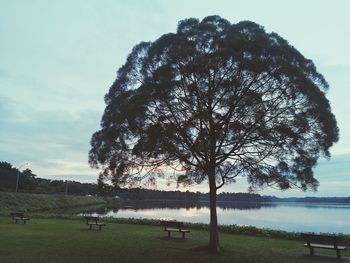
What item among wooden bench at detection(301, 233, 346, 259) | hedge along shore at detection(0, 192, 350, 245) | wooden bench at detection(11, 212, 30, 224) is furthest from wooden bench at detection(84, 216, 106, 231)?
wooden bench at detection(301, 233, 346, 259)

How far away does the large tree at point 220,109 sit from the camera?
13703 mm

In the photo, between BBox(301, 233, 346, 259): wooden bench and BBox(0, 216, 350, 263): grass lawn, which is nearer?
BBox(0, 216, 350, 263): grass lawn

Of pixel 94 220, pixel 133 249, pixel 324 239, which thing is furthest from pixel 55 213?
→ pixel 324 239

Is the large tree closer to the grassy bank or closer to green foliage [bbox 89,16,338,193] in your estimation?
green foliage [bbox 89,16,338,193]

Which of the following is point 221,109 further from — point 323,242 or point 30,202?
point 30,202

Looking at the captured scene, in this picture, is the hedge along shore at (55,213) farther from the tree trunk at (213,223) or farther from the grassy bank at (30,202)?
the tree trunk at (213,223)

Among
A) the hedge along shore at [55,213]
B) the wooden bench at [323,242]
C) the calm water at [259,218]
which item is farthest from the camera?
the calm water at [259,218]

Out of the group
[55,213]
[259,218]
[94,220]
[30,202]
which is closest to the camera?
[94,220]

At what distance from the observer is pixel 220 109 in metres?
14.8

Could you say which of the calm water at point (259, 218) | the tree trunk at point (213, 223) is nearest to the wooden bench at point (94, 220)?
the tree trunk at point (213, 223)

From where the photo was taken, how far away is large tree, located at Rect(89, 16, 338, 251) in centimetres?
1370

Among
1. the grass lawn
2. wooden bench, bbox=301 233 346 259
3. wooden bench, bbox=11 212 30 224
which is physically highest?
wooden bench, bbox=11 212 30 224

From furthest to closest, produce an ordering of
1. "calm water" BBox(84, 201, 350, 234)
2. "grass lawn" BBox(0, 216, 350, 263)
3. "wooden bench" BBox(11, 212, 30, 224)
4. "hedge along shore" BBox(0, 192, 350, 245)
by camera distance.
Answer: "calm water" BBox(84, 201, 350, 234)
"wooden bench" BBox(11, 212, 30, 224)
"hedge along shore" BBox(0, 192, 350, 245)
"grass lawn" BBox(0, 216, 350, 263)

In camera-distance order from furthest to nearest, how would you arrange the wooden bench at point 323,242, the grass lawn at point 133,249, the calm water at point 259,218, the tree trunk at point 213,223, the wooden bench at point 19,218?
the calm water at point 259,218, the wooden bench at point 19,218, the tree trunk at point 213,223, the wooden bench at point 323,242, the grass lawn at point 133,249
